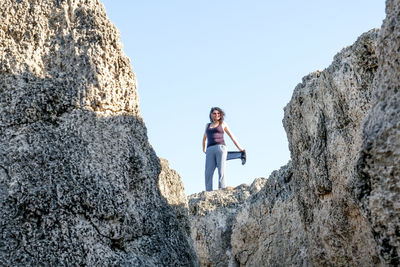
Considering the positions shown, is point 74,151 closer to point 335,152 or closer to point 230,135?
point 335,152

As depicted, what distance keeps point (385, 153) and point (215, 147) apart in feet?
29.4

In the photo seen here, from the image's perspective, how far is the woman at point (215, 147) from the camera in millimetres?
11547

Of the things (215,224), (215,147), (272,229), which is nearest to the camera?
(272,229)

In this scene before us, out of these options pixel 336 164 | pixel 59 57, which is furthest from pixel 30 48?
pixel 336 164

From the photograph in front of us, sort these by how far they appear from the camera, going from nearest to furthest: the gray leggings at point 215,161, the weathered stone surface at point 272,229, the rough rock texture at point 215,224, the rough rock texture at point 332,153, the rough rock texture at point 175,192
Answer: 1. the rough rock texture at point 332,153
2. the rough rock texture at point 175,192
3. the weathered stone surface at point 272,229
4. the rough rock texture at point 215,224
5. the gray leggings at point 215,161

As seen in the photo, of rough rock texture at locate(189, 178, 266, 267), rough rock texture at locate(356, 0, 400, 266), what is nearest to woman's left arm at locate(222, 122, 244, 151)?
rough rock texture at locate(189, 178, 266, 267)

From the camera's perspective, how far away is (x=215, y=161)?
38.6 ft

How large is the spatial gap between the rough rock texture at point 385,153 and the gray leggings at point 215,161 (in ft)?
28.0

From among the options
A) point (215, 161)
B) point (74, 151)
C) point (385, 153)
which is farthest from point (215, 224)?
point (385, 153)

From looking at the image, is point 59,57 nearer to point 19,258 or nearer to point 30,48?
point 30,48

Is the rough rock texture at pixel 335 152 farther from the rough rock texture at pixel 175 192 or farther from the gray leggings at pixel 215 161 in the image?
the gray leggings at pixel 215 161

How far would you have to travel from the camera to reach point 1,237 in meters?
3.92

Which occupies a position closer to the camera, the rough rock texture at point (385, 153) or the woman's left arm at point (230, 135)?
the rough rock texture at point (385, 153)

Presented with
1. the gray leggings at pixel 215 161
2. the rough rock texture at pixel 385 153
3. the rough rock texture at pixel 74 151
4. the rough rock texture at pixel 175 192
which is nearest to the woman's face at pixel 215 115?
the gray leggings at pixel 215 161
